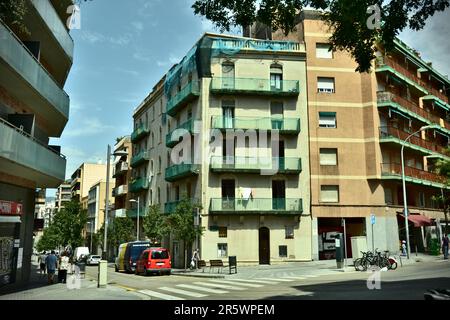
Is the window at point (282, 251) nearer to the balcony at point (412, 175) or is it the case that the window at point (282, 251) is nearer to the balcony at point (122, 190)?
the balcony at point (412, 175)

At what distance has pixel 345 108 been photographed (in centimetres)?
3775

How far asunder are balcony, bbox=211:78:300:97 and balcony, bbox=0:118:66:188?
17.2 meters

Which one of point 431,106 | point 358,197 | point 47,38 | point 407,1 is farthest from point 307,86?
point 407,1

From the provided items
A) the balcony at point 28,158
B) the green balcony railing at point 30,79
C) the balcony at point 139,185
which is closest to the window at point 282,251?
the balcony at point 28,158

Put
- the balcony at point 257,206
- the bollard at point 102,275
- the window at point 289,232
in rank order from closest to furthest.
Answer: the bollard at point 102,275, the balcony at point 257,206, the window at point 289,232

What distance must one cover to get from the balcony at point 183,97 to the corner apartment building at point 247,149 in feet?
Result: 0.33

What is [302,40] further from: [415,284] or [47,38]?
[415,284]

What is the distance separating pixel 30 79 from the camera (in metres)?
17.2

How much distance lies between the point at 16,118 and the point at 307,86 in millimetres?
25238

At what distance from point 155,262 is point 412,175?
25.1 metres

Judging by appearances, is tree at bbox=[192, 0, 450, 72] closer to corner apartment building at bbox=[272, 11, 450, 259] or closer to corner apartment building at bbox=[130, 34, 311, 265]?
corner apartment building at bbox=[130, 34, 311, 265]

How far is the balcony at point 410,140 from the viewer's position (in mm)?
37916

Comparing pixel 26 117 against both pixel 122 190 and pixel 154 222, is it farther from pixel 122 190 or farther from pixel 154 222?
pixel 122 190

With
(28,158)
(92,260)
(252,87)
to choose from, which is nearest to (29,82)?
(28,158)
